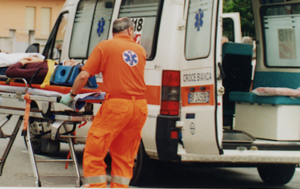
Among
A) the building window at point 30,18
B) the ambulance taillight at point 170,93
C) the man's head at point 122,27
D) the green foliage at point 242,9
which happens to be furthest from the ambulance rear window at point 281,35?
the building window at point 30,18

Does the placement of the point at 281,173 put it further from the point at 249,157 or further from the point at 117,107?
the point at 117,107

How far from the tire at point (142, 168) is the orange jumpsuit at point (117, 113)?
3.13 ft

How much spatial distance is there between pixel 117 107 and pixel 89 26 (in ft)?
8.25

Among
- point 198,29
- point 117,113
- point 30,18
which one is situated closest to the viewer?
point 117,113

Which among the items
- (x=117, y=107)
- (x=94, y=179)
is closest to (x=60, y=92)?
(x=117, y=107)

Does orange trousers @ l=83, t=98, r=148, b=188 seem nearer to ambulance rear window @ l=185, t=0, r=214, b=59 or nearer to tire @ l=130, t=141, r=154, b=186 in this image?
ambulance rear window @ l=185, t=0, r=214, b=59

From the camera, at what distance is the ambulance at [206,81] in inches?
198

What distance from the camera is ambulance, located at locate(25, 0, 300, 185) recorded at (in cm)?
504

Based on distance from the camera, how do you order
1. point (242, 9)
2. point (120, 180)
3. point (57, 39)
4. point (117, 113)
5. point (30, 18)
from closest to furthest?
point (117, 113), point (120, 180), point (57, 39), point (242, 9), point (30, 18)

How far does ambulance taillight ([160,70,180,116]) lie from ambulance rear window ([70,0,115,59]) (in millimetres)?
1328

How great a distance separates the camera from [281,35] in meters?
6.81

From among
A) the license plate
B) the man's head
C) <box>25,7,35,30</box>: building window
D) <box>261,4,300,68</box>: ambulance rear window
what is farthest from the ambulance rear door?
<box>25,7,35,30</box>: building window

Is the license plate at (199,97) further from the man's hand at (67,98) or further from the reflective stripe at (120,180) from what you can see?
the man's hand at (67,98)

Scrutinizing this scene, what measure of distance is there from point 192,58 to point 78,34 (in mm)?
2180
